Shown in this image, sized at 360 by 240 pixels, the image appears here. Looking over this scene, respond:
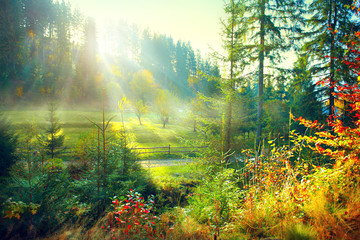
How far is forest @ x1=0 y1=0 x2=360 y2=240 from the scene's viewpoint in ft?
8.48

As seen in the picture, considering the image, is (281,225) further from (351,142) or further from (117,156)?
(117,156)

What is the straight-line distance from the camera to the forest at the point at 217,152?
2.58 metres

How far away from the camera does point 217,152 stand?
6.70 meters

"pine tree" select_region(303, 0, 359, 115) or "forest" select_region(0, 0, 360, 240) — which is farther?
"pine tree" select_region(303, 0, 359, 115)

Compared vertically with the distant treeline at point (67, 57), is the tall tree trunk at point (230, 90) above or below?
below

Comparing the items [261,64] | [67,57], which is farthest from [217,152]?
[67,57]

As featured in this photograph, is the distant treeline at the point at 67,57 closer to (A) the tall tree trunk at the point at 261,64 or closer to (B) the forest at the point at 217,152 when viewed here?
(B) the forest at the point at 217,152

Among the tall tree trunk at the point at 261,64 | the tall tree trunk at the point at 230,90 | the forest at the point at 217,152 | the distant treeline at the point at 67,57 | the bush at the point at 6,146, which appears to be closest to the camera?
the forest at the point at 217,152

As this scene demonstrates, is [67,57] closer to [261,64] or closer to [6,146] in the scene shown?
[261,64]

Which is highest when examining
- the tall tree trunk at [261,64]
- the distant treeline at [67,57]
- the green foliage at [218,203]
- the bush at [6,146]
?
the distant treeline at [67,57]

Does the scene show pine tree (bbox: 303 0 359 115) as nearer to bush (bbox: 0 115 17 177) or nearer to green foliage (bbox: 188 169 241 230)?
green foliage (bbox: 188 169 241 230)

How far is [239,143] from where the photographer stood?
934 cm

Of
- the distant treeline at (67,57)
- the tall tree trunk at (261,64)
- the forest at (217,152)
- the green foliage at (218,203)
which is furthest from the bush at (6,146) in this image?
the distant treeline at (67,57)

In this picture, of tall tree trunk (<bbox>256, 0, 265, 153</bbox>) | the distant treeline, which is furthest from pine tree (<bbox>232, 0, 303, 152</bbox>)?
the distant treeline
